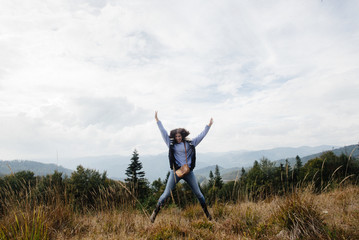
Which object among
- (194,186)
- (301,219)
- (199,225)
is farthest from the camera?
(194,186)

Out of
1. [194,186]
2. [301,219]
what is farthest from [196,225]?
[301,219]

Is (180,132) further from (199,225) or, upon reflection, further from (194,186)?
(199,225)

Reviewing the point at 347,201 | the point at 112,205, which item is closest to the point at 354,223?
the point at 347,201

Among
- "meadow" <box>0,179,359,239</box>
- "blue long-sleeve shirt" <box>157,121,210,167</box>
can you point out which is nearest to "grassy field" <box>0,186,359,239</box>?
"meadow" <box>0,179,359,239</box>

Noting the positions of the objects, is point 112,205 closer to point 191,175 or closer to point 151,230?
point 151,230

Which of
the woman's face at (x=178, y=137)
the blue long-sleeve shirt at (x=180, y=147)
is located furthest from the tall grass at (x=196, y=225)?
the woman's face at (x=178, y=137)

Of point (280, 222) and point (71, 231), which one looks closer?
point (280, 222)

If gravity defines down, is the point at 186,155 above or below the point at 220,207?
above

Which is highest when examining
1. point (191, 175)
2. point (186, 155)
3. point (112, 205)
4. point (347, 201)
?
point (186, 155)

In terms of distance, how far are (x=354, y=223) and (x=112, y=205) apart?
14.6 ft

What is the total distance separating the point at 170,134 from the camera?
208 inches

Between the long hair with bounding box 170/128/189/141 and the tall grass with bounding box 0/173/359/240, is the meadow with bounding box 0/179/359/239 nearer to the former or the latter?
the tall grass with bounding box 0/173/359/240

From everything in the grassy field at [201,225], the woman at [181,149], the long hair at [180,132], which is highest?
the long hair at [180,132]

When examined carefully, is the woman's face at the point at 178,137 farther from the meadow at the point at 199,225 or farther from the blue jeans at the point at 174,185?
the meadow at the point at 199,225
